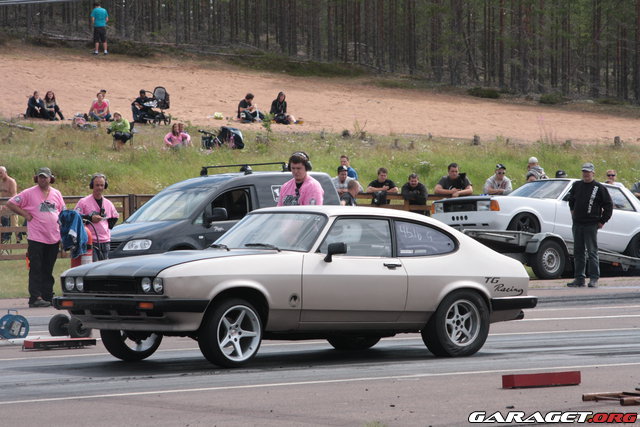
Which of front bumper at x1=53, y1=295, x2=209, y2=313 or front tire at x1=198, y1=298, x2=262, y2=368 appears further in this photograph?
front tire at x1=198, y1=298, x2=262, y2=368

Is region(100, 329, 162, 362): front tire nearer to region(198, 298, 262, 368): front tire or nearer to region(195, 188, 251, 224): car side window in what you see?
region(198, 298, 262, 368): front tire

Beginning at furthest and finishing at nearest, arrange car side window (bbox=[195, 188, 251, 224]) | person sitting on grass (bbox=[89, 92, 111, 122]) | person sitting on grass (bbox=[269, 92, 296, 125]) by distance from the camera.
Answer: person sitting on grass (bbox=[269, 92, 296, 125]) < person sitting on grass (bbox=[89, 92, 111, 122]) < car side window (bbox=[195, 188, 251, 224])

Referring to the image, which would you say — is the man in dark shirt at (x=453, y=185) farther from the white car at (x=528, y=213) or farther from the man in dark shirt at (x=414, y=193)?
the white car at (x=528, y=213)

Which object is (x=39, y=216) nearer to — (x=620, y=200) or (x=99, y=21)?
Answer: (x=620, y=200)

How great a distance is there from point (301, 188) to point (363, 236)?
195cm

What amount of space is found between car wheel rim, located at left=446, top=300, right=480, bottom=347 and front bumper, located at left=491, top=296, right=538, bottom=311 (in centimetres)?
25

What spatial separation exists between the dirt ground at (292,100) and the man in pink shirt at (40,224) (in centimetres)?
2627

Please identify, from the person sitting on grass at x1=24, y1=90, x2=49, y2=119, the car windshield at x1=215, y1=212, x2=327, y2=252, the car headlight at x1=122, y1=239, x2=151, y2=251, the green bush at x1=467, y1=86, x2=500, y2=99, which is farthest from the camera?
the green bush at x1=467, y1=86, x2=500, y2=99

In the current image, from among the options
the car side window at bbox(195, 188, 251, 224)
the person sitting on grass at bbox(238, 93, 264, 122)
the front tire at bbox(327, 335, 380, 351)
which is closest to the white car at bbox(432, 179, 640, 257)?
the car side window at bbox(195, 188, 251, 224)

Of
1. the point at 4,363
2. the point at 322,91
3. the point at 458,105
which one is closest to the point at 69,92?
the point at 322,91

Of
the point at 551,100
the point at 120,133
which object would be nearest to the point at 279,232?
the point at 120,133

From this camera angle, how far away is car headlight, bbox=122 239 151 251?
55.0 ft

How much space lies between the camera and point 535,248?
20.5 metres

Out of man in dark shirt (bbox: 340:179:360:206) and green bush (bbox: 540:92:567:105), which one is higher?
green bush (bbox: 540:92:567:105)
